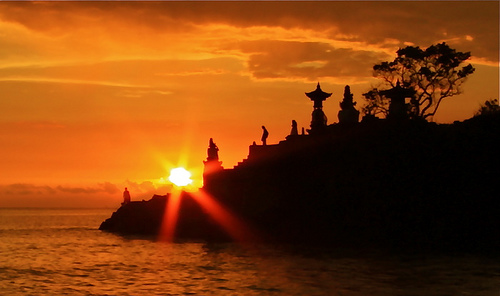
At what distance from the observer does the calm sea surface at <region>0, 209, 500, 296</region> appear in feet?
95.8

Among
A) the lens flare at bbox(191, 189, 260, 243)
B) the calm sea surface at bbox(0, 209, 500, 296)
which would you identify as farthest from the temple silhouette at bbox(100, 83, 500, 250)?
the calm sea surface at bbox(0, 209, 500, 296)

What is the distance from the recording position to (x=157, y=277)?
115 feet

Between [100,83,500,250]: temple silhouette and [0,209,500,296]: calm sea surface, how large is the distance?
4078mm

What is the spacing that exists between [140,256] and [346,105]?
71.6 ft

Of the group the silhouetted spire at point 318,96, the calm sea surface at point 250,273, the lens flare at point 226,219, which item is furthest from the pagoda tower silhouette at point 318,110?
the calm sea surface at point 250,273

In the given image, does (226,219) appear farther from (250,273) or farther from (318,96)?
(250,273)

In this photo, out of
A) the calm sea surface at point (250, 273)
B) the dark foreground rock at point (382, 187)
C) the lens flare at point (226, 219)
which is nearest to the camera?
the calm sea surface at point (250, 273)

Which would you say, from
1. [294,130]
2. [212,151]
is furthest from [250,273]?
[212,151]

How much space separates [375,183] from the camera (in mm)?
47938

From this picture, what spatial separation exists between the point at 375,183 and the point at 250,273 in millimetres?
16832

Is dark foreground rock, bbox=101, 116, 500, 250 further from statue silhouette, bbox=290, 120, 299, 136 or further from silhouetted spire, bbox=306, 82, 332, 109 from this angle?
silhouetted spire, bbox=306, 82, 332, 109

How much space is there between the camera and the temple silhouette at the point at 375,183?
45312 mm

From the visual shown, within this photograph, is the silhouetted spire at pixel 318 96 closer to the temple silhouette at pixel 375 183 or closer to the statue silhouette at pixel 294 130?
the temple silhouette at pixel 375 183

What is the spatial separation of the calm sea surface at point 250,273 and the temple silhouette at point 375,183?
4.08 meters
